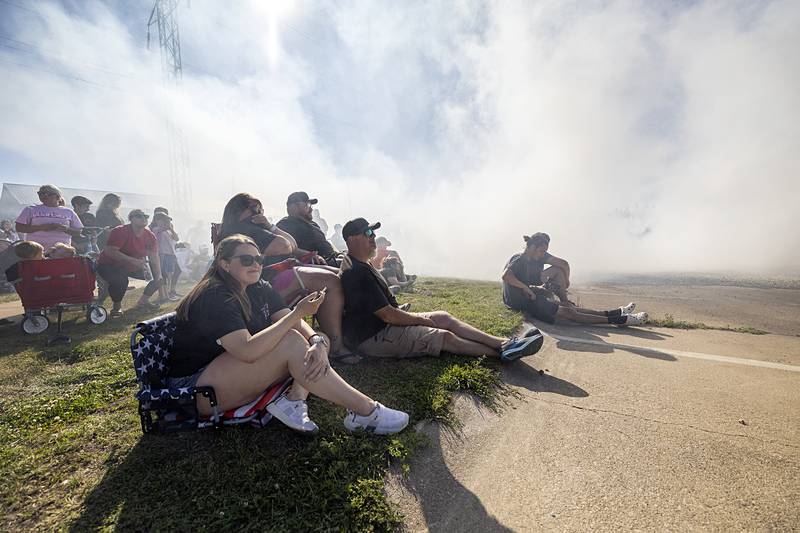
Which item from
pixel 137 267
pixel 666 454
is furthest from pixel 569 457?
pixel 137 267

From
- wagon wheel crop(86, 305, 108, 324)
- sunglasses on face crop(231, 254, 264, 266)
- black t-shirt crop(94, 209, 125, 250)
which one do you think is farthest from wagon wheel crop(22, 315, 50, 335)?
sunglasses on face crop(231, 254, 264, 266)

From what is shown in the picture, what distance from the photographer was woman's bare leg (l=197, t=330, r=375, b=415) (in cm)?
225

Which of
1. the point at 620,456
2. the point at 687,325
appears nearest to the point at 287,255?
the point at 620,456

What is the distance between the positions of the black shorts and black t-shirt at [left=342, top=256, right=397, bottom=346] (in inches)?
144

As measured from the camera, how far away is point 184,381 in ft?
7.45

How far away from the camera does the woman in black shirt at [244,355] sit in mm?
2205

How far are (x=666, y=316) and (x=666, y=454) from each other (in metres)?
5.26

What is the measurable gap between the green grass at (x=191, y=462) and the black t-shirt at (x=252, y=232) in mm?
1872

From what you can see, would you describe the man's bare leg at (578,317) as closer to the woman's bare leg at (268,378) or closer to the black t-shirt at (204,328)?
the woman's bare leg at (268,378)

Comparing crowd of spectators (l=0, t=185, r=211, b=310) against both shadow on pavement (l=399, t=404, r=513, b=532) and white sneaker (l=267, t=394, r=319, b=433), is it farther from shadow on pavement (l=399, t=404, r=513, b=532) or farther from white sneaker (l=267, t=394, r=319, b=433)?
shadow on pavement (l=399, t=404, r=513, b=532)

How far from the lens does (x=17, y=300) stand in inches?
306

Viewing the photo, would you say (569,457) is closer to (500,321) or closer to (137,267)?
(500,321)

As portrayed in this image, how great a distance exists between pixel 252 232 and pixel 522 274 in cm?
510

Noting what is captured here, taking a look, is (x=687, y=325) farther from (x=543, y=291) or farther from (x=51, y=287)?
(x=51, y=287)
